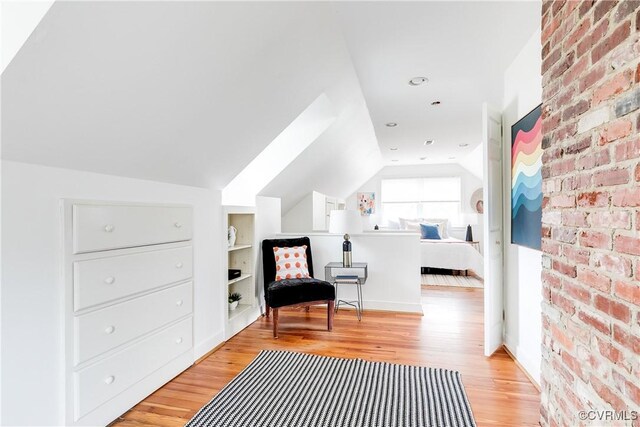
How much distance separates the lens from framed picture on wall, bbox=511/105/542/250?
2.04m

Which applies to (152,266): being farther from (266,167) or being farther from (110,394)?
(266,167)

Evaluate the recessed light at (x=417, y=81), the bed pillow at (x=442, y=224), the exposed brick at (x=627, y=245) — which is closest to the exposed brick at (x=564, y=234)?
the exposed brick at (x=627, y=245)

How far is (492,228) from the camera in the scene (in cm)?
265

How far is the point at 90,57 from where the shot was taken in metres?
1.27

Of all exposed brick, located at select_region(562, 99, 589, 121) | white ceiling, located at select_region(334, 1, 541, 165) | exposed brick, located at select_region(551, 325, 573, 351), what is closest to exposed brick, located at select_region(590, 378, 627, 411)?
exposed brick, located at select_region(551, 325, 573, 351)

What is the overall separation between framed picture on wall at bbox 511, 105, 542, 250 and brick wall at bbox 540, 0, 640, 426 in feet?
2.03

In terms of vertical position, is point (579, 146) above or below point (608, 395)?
above

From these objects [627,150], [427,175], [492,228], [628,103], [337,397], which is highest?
[427,175]

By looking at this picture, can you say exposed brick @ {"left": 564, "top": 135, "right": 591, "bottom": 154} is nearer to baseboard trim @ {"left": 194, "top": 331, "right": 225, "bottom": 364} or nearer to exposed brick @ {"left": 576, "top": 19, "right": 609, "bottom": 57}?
exposed brick @ {"left": 576, "top": 19, "right": 609, "bottom": 57}

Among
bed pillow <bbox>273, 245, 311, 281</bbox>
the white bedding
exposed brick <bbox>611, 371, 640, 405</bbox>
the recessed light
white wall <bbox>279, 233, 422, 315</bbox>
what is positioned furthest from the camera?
the white bedding

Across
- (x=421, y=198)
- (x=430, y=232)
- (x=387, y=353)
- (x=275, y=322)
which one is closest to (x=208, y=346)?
(x=275, y=322)

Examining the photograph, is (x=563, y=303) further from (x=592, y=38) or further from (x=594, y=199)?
(x=592, y=38)
